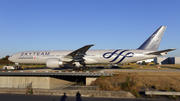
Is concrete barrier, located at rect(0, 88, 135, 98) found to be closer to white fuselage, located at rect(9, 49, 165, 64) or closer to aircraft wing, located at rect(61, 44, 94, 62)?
aircraft wing, located at rect(61, 44, 94, 62)

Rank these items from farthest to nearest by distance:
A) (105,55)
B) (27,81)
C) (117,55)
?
(105,55)
(117,55)
(27,81)

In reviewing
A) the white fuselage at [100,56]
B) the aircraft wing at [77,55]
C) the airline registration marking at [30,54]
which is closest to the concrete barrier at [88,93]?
the aircraft wing at [77,55]

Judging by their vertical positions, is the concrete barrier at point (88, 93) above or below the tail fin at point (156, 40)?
below

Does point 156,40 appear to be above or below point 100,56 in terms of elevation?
above

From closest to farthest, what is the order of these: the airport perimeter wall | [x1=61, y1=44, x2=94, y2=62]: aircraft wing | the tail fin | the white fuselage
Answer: the airport perimeter wall → [x1=61, y1=44, x2=94, y2=62]: aircraft wing → the white fuselage → the tail fin

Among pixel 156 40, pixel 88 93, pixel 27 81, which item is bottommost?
A: pixel 27 81

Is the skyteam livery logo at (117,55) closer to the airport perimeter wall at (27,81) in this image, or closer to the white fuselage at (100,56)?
the white fuselage at (100,56)

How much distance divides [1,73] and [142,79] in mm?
16747

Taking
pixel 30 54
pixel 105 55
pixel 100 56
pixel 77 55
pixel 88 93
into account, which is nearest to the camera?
pixel 88 93

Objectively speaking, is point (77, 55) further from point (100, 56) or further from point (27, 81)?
point (27, 81)

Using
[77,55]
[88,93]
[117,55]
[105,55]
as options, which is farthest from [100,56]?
[88,93]

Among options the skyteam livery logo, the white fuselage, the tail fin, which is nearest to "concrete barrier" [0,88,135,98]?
the white fuselage

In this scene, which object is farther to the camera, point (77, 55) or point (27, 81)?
point (77, 55)

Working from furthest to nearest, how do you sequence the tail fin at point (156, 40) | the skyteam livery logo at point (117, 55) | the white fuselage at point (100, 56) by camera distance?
the tail fin at point (156, 40), the skyteam livery logo at point (117, 55), the white fuselage at point (100, 56)
